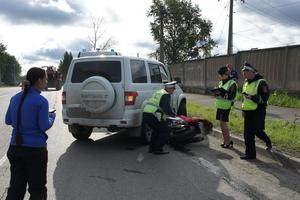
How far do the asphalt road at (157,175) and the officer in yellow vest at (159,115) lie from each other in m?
0.31

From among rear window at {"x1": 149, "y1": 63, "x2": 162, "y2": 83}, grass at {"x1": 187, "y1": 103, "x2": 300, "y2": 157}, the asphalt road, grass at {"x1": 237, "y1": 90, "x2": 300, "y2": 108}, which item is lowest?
the asphalt road

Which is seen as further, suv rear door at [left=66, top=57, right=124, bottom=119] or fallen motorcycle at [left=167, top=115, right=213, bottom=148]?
fallen motorcycle at [left=167, top=115, right=213, bottom=148]

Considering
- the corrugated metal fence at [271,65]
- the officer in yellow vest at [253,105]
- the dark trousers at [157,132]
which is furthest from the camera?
the corrugated metal fence at [271,65]

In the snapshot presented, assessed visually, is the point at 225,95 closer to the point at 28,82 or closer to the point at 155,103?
the point at 155,103

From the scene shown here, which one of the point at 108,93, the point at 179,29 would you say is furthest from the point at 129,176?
the point at 179,29

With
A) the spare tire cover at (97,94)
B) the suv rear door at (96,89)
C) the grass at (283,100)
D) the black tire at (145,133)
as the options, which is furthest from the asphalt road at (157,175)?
the grass at (283,100)

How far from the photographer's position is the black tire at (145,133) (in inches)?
406

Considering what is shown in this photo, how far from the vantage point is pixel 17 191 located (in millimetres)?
4766

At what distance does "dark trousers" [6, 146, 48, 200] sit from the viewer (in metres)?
4.71

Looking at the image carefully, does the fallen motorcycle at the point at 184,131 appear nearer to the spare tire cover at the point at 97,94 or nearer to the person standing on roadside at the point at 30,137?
the spare tire cover at the point at 97,94

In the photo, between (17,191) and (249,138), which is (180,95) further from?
(17,191)

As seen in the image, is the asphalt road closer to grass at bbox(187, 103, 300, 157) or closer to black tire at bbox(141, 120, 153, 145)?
black tire at bbox(141, 120, 153, 145)

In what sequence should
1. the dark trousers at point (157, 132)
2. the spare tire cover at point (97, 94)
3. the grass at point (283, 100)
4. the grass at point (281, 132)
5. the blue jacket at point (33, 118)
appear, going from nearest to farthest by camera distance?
the blue jacket at point (33, 118) → the grass at point (281, 132) → the dark trousers at point (157, 132) → the spare tire cover at point (97, 94) → the grass at point (283, 100)

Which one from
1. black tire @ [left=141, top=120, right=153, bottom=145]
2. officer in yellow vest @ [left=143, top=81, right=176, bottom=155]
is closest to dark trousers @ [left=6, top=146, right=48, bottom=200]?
officer in yellow vest @ [left=143, top=81, right=176, bottom=155]
